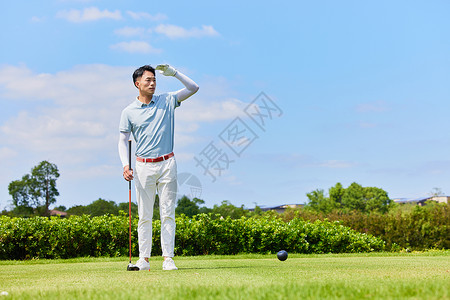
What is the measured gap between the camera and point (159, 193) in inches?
266

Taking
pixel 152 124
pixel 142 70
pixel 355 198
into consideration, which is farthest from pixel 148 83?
pixel 355 198

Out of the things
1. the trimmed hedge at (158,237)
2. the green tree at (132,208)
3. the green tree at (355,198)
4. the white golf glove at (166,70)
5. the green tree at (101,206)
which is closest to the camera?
the white golf glove at (166,70)

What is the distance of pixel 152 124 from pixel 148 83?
0.62 m

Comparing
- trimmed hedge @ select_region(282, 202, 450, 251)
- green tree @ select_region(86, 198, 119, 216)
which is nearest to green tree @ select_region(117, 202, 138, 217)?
green tree @ select_region(86, 198, 119, 216)

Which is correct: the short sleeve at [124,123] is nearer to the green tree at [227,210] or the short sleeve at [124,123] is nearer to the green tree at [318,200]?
the green tree at [227,210]

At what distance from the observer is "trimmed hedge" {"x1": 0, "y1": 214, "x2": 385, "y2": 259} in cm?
1229

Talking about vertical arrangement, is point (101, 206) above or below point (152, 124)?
above

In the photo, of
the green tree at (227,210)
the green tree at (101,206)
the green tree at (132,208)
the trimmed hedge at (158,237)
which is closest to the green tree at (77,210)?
the green tree at (101,206)

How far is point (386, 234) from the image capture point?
1614cm

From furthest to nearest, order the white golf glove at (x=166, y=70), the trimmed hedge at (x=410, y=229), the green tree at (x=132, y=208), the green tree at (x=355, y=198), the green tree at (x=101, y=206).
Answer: the green tree at (x=355, y=198) < the green tree at (x=101, y=206) < the green tree at (x=132, y=208) < the trimmed hedge at (x=410, y=229) < the white golf glove at (x=166, y=70)

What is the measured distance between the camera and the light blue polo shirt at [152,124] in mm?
6690

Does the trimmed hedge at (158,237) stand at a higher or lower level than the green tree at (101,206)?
lower

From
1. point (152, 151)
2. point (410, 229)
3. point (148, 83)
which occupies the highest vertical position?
point (148, 83)

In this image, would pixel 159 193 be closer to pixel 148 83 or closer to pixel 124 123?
pixel 124 123
